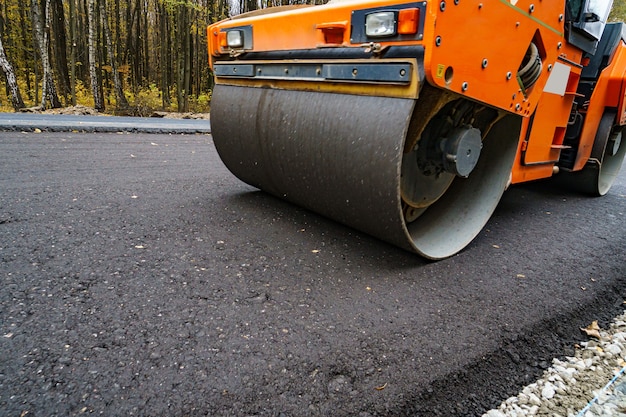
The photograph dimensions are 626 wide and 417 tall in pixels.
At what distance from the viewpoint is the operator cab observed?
2756 millimetres

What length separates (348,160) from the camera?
2047 millimetres

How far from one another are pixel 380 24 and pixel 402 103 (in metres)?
0.37

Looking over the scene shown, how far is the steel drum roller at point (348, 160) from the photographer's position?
1903 mm

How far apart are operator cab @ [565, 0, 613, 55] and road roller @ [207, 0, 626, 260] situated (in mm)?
A: 13

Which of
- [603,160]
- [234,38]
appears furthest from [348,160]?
[603,160]

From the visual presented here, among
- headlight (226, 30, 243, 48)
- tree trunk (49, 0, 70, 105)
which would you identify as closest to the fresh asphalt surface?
headlight (226, 30, 243, 48)

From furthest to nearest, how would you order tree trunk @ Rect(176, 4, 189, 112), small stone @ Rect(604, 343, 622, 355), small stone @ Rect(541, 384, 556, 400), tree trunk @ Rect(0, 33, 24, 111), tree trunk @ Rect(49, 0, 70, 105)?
tree trunk @ Rect(176, 4, 189, 112) < tree trunk @ Rect(49, 0, 70, 105) < tree trunk @ Rect(0, 33, 24, 111) < small stone @ Rect(604, 343, 622, 355) < small stone @ Rect(541, 384, 556, 400)

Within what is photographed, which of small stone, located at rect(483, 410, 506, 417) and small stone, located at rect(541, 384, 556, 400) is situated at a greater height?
small stone, located at rect(483, 410, 506, 417)

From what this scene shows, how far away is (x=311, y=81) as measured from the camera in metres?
2.20

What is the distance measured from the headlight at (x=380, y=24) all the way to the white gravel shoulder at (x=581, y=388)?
59.3 inches

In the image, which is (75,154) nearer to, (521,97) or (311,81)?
(311,81)

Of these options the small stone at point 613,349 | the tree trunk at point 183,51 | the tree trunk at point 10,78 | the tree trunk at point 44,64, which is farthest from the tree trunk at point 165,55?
the small stone at point 613,349

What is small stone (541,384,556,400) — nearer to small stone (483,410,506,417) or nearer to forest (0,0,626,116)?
small stone (483,410,506,417)

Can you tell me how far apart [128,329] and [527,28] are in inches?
92.5
